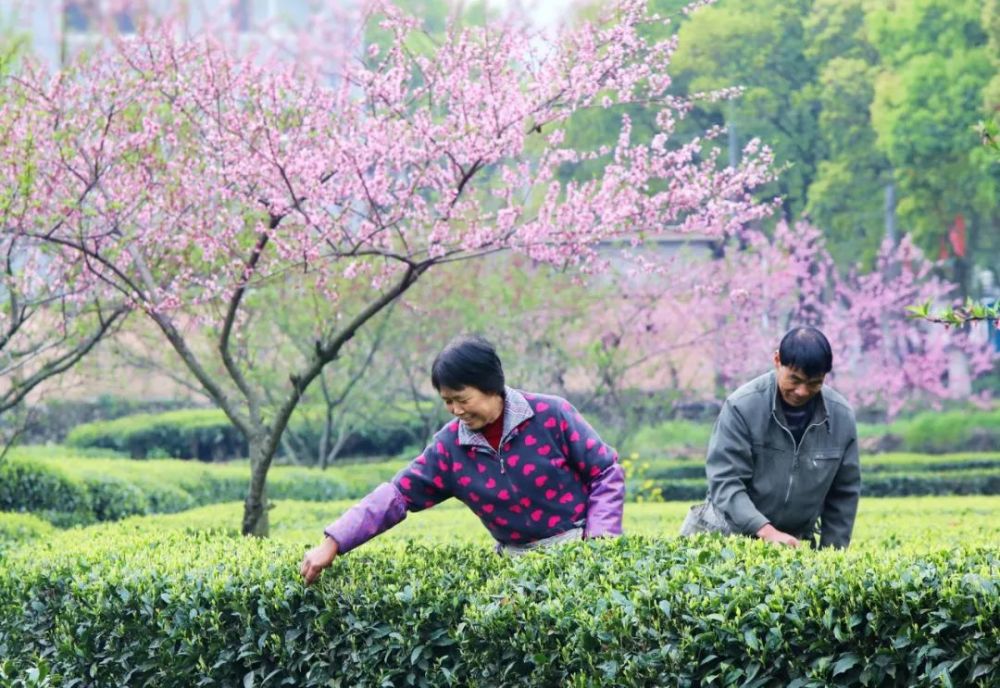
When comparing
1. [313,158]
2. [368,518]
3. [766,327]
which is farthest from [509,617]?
[766,327]

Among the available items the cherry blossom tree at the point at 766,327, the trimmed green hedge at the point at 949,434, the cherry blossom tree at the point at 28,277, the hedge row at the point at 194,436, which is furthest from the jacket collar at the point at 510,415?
the trimmed green hedge at the point at 949,434

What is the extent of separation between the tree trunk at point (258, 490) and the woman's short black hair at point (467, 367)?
277 cm

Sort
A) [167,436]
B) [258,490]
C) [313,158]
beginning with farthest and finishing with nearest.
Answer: [167,436]
[313,158]
[258,490]

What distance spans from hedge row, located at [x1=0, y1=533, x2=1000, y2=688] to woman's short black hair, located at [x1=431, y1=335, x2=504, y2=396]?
1.89ft

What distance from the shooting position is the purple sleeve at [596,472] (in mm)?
4699

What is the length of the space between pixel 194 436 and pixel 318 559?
20.2m

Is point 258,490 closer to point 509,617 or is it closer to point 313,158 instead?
point 313,158

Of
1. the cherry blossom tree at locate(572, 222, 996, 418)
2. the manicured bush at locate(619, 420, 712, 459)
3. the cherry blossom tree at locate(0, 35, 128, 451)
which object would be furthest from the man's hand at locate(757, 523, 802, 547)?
the manicured bush at locate(619, 420, 712, 459)

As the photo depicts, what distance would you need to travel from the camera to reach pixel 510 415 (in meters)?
4.66

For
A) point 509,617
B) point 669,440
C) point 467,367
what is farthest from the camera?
point 669,440

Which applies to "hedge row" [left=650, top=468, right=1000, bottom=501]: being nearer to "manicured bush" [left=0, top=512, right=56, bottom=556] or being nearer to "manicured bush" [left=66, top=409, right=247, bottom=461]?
"manicured bush" [left=66, top=409, right=247, bottom=461]

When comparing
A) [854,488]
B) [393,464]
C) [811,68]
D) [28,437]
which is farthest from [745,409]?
[811,68]

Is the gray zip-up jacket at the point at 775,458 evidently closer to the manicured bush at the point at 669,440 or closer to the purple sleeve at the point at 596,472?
the purple sleeve at the point at 596,472

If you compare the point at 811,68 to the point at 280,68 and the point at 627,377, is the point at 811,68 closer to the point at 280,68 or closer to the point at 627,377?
the point at 627,377
